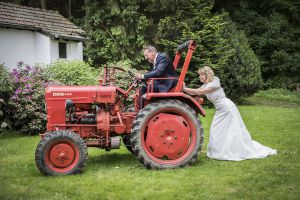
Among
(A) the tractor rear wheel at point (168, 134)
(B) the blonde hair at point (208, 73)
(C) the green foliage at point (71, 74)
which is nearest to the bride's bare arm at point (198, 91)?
(B) the blonde hair at point (208, 73)

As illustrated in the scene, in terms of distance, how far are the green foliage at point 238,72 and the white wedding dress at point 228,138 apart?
34.9ft

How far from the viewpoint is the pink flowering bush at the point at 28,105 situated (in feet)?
33.9

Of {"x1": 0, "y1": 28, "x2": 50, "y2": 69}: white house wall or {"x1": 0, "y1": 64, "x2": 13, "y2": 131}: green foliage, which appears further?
{"x1": 0, "y1": 28, "x2": 50, "y2": 69}: white house wall

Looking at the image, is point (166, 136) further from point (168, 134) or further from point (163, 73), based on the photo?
point (163, 73)

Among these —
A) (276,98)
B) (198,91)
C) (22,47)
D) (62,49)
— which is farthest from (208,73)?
(62,49)

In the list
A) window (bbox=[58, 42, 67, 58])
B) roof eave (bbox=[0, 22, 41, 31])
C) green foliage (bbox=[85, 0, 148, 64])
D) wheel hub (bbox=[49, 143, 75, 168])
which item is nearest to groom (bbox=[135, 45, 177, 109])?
wheel hub (bbox=[49, 143, 75, 168])

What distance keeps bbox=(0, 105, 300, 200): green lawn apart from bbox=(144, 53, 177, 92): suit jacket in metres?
1.33

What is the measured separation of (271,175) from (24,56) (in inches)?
666

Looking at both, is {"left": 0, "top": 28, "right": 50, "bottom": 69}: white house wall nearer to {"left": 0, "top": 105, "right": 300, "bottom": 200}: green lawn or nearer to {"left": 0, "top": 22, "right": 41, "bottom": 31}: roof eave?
{"left": 0, "top": 22, "right": 41, "bottom": 31}: roof eave

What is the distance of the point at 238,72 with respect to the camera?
18.7 metres

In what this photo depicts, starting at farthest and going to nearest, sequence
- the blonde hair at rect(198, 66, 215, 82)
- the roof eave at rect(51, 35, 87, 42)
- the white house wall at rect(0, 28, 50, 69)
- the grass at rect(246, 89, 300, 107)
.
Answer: the grass at rect(246, 89, 300, 107) < the roof eave at rect(51, 35, 87, 42) < the white house wall at rect(0, 28, 50, 69) < the blonde hair at rect(198, 66, 215, 82)

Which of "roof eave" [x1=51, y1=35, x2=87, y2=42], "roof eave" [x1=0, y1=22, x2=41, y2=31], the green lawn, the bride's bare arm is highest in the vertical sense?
"roof eave" [x1=0, y1=22, x2=41, y2=31]

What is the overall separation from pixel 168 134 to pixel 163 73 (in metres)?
0.99

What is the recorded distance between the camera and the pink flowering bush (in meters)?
10.3
